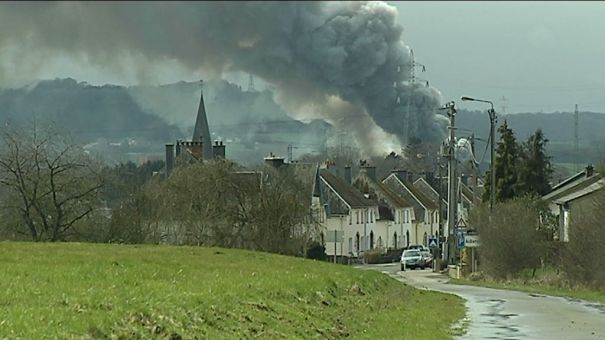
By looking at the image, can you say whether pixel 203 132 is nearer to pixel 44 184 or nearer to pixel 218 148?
pixel 218 148

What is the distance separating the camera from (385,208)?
100438 millimetres

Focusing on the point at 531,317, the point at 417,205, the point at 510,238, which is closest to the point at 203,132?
the point at 510,238

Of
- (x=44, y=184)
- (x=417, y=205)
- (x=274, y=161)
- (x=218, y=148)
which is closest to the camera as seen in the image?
(x=44, y=184)

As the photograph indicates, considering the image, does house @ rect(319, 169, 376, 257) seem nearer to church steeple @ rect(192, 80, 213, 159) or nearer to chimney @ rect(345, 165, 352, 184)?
chimney @ rect(345, 165, 352, 184)

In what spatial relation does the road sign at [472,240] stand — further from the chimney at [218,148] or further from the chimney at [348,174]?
the chimney at [348,174]

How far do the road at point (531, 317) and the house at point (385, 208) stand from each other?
2336 inches

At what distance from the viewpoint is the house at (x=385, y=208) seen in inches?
3880

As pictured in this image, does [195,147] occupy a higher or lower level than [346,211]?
higher

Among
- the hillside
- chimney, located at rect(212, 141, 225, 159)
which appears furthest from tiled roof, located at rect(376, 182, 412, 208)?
chimney, located at rect(212, 141, 225, 159)

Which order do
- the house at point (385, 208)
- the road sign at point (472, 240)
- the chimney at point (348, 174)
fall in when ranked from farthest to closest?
1. the house at point (385, 208)
2. the chimney at point (348, 174)
3. the road sign at point (472, 240)

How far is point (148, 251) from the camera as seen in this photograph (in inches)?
1227

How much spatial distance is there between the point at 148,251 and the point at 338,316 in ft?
37.5

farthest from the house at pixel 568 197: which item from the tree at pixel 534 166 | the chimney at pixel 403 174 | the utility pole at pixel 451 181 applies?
the chimney at pixel 403 174

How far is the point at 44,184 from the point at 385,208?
57681 mm
